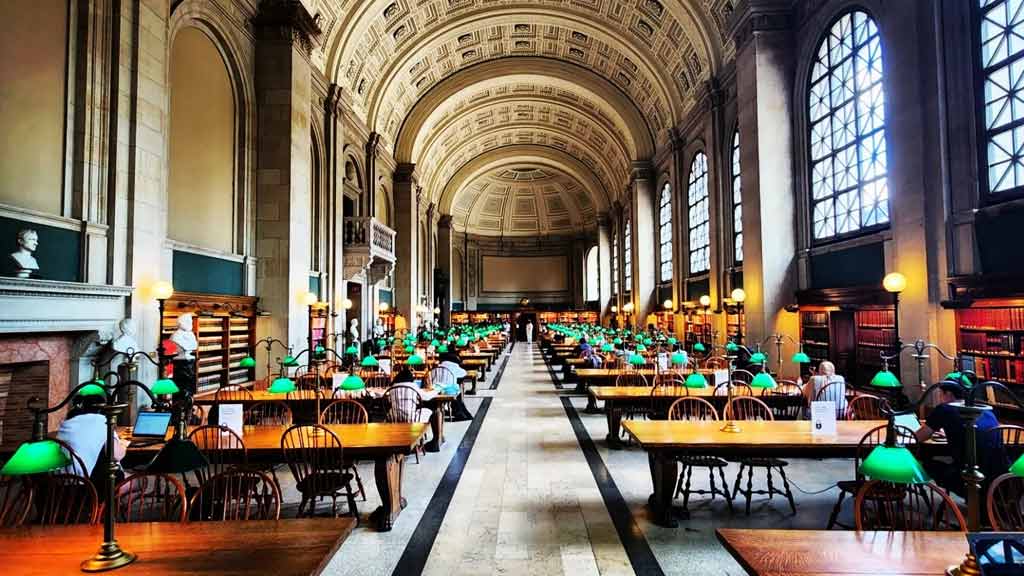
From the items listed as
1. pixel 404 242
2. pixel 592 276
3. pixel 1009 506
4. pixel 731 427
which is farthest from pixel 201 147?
pixel 592 276

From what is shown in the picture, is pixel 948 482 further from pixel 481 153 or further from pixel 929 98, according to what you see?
pixel 481 153

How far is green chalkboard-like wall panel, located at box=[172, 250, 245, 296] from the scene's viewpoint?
976cm

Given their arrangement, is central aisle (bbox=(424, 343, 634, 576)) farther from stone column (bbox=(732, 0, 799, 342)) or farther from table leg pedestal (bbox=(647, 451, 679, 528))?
stone column (bbox=(732, 0, 799, 342))

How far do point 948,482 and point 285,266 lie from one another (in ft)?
39.5

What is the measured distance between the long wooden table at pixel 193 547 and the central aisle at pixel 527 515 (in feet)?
5.08

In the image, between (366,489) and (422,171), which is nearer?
(366,489)

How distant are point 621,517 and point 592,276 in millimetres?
38451

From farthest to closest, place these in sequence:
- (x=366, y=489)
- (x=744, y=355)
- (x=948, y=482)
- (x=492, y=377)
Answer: (x=492, y=377) → (x=744, y=355) → (x=366, y=489) → (x=948, y=482)

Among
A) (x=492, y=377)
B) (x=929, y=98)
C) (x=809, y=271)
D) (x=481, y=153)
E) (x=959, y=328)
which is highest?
(x=481, y=153)

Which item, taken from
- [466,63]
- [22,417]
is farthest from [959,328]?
[466,63]

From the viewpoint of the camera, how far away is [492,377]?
1758 centimetres

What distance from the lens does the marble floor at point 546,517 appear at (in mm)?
4316

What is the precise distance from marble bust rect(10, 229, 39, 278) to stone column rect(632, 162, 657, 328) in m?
22.9

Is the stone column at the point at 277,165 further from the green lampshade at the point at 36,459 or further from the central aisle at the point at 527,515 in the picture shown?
the green lampshade at the point at 36,459
